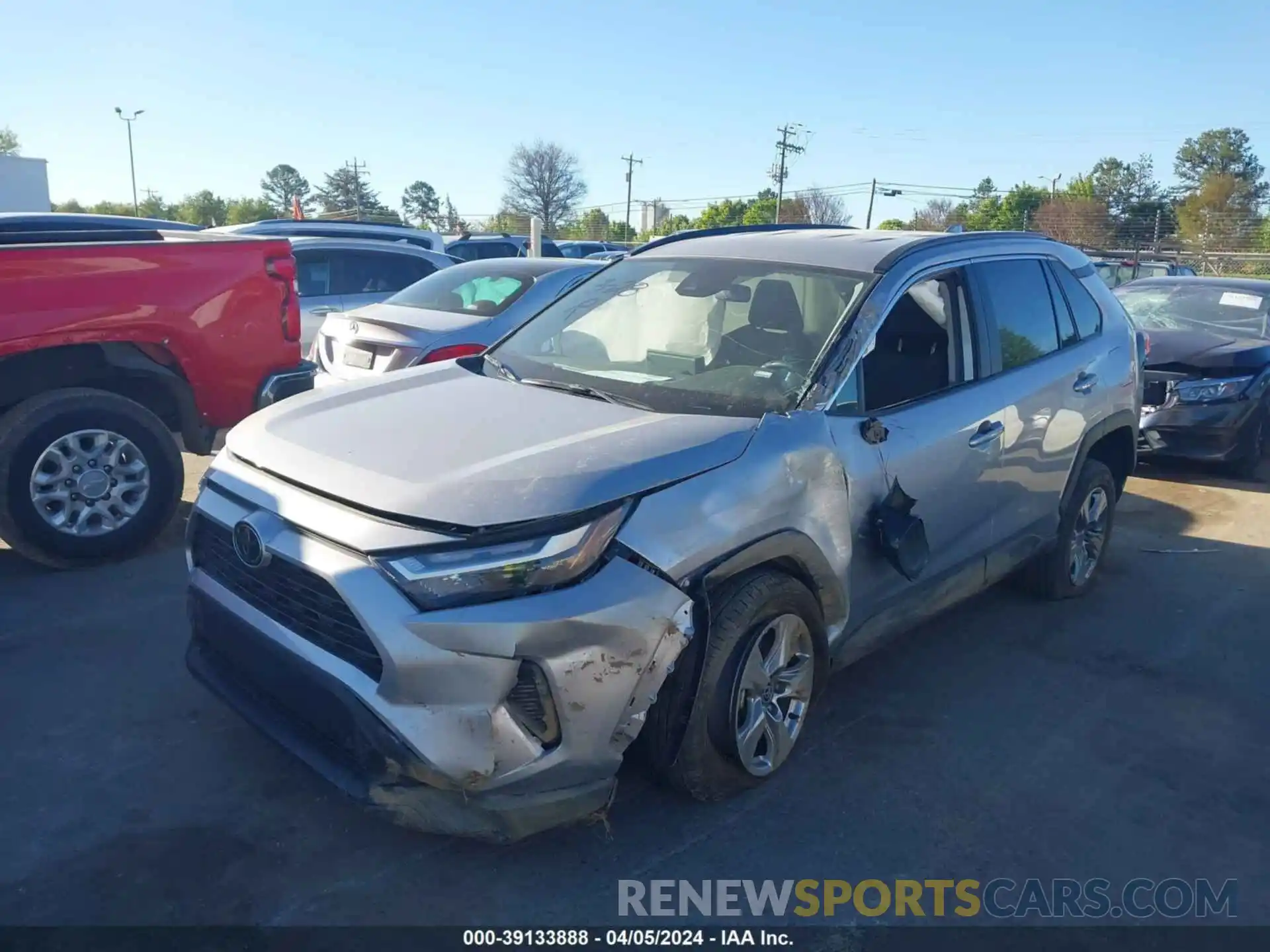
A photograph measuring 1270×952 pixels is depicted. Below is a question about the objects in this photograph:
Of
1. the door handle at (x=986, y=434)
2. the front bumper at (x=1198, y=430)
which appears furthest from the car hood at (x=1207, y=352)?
the door handle at (x=986, y=434)

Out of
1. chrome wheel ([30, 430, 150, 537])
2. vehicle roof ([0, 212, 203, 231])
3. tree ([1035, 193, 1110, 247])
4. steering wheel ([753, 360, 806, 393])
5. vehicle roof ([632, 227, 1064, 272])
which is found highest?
tree ([1035, 193, 1110, 247])

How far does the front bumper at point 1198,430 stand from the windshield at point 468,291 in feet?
17.2

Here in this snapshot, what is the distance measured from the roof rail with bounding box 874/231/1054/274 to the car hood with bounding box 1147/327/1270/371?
4.00 meters

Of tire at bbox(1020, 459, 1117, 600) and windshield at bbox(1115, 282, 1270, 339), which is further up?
windshield at bbox(1115, 282, 1270, 339)

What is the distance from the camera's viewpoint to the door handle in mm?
4152

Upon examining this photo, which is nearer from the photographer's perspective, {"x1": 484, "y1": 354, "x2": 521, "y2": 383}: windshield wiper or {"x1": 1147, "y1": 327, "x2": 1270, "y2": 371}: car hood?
{"x1": 484, "y1": 354, "x2": 521, "y2": 383}: windshield wiper

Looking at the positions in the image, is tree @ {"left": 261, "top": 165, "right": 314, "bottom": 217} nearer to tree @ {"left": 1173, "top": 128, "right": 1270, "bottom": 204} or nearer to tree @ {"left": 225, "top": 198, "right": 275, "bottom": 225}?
tree @ {"left": 225, "top": 198, "right": 275, "bottom": 225}

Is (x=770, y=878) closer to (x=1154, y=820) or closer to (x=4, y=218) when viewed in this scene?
(x=1154, y=820)

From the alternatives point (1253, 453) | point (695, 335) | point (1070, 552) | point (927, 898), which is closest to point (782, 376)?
point (695, 335)

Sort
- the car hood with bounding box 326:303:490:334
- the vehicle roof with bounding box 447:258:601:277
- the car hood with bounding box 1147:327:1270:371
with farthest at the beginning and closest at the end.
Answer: the car hood with bounding box 1147:327:1270:371 → the vehicle roof with bounding box 447:258:601:277 → the car hood with bounding box 326:303:490:334

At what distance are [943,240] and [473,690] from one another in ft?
9.45

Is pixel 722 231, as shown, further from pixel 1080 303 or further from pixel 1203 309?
pixel 1203 309

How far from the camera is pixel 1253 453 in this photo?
335 inches

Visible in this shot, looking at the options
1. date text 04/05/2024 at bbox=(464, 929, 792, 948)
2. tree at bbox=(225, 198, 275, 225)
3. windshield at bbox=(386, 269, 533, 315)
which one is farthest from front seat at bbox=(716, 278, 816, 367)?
tree at bbox=(225, 198, 275, 225)
